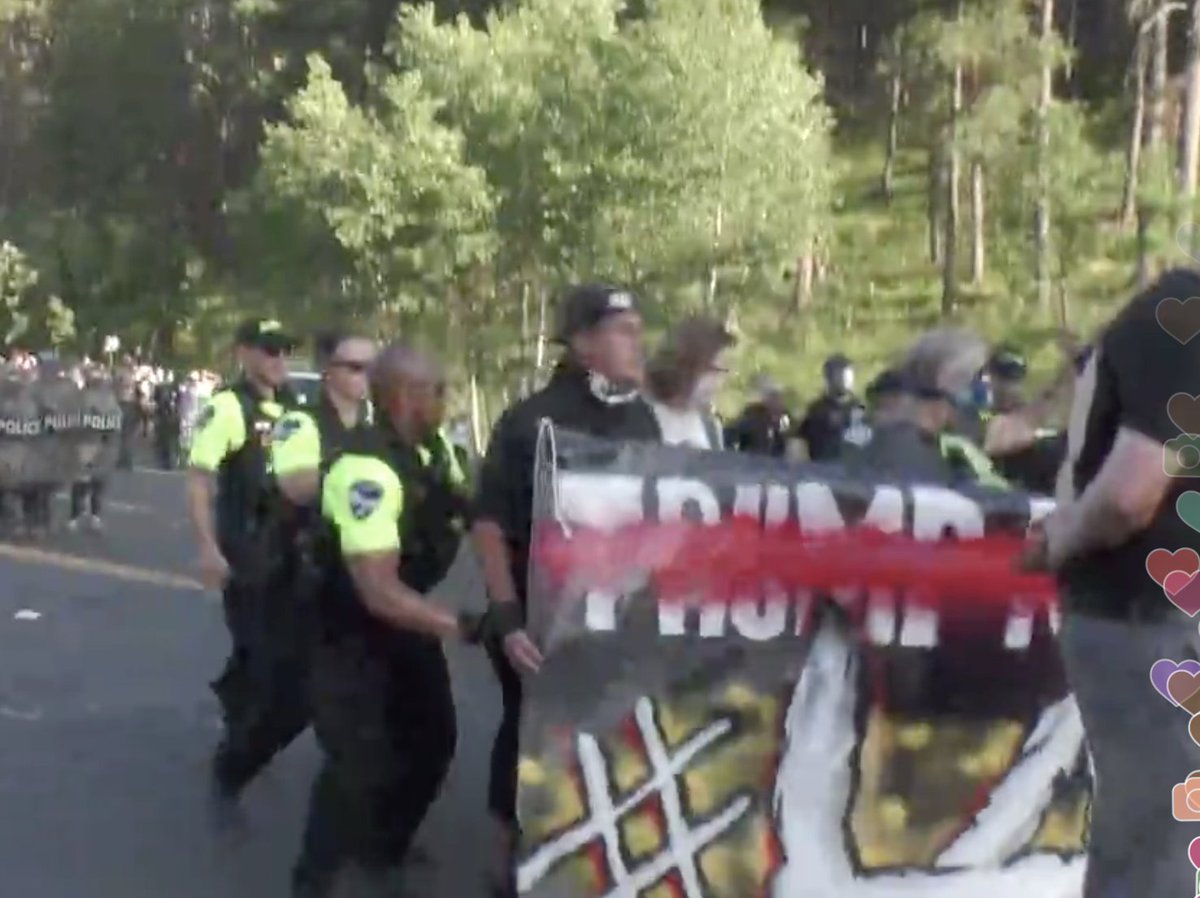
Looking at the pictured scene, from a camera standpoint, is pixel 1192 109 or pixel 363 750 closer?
pixel 363 750

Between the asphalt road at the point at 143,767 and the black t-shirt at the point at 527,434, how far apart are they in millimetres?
455

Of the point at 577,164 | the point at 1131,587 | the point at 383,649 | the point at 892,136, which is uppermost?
the point at 892,136

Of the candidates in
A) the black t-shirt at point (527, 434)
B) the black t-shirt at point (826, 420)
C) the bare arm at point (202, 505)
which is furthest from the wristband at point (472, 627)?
the black t-shirt at point (826, 420)

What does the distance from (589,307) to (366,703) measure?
1.25 metres

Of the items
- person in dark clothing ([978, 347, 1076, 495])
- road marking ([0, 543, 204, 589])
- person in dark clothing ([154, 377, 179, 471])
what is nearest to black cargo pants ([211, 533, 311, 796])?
person in dark clothing ([978, 347, 1076, 495])

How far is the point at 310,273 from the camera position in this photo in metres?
32.7

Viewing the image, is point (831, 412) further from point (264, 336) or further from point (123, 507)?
point (123, 507)

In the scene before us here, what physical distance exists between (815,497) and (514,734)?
1.39m

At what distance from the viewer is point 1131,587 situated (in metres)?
3.17

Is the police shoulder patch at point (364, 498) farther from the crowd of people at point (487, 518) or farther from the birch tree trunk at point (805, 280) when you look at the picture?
the birch tree trunk at point (805, 280)

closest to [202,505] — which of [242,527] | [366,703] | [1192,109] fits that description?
[242,527]

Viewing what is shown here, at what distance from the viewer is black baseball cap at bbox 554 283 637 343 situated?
5523mm
